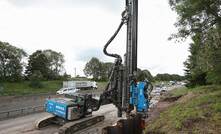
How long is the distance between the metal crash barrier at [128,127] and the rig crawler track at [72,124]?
297 inches

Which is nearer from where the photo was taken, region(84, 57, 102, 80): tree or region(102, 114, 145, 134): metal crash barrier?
region(102, 114, 145, 134): metal crash barrier

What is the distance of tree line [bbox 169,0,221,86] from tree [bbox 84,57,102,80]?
269 ft

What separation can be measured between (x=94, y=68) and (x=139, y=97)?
305 ft

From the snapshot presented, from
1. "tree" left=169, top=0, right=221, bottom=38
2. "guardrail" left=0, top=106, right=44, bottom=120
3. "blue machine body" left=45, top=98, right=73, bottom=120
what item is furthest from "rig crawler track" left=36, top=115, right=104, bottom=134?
"tree" left=169, top=0, right=221, bottom=38

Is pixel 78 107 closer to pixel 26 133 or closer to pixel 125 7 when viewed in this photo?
pixel 26 133

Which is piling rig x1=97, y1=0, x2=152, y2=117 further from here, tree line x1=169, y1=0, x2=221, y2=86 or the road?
tree line x1=169, y1=0, x2=221, y2=86

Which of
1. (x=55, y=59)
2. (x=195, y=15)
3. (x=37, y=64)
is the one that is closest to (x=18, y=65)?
(x=37, y=64)

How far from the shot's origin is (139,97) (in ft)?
24.6

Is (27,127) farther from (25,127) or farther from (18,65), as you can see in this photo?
(18,65)

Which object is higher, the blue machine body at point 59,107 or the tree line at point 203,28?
the tree line at point 203,28

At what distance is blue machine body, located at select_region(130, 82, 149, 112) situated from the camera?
7.50 m

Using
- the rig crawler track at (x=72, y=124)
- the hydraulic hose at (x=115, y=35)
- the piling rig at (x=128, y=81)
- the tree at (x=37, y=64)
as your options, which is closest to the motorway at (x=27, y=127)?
the rig crawler track at (x=72, y=124)

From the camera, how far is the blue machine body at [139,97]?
7.50 metres

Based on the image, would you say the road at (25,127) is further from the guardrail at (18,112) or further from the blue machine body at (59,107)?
the blue machine body at (59,107)
